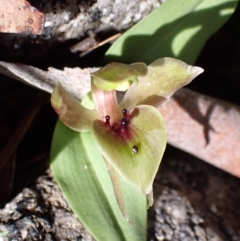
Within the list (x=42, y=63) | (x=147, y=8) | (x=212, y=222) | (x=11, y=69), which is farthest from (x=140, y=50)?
(x=212, y=222)

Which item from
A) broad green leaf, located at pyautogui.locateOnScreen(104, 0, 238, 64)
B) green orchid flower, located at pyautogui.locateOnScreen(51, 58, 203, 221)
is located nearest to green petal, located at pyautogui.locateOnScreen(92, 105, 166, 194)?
green orchid flower, located at pyautogui.locateOnScreen(51, 58, 203, 221)

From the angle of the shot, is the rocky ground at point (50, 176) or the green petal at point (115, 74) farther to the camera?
the rocky ground at point (50, 176)

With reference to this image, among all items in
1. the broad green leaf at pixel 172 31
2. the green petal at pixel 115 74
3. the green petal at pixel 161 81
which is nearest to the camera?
the green petal at pixel 115 74

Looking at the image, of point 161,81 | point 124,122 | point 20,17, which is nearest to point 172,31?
point 161,81

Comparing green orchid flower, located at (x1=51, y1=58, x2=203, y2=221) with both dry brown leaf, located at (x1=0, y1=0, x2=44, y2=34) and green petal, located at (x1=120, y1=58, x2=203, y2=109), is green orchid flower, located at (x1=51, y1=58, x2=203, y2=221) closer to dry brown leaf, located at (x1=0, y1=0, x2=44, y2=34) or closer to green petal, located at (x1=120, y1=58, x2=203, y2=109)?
green petal, located at (x1=120, y1=58, x2=203, y2=109)

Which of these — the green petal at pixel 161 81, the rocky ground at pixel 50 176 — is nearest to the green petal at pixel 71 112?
the green petal at pixel 161 81

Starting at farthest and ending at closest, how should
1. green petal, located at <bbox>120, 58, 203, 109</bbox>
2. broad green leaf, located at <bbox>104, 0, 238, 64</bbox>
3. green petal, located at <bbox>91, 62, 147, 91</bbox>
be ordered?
broad green leaf, located at <bbox>104, 0, 238, 64</bbox> < green petal, located at <bbox>120, 58, 203, 109</bbox> < green petal, located at <bbox>91, 62, 147, 91</bbox>

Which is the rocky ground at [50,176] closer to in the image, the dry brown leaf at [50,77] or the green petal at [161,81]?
the dry brown leaf at [50,77]
